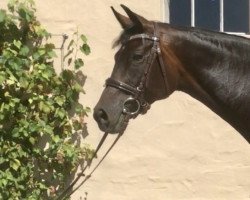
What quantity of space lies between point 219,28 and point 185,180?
1475 mm

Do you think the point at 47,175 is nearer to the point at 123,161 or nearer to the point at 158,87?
the point at 123,161

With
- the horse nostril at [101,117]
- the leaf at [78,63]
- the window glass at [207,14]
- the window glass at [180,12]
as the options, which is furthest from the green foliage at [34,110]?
the horse nostril at [101,117]

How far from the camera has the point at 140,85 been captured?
3762mm

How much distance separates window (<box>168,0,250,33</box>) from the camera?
5.95 meters

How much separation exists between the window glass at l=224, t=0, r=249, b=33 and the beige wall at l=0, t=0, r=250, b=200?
2.55 ft

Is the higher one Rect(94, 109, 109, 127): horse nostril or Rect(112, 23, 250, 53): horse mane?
Rect(112, 23, 250, 53): horse mane

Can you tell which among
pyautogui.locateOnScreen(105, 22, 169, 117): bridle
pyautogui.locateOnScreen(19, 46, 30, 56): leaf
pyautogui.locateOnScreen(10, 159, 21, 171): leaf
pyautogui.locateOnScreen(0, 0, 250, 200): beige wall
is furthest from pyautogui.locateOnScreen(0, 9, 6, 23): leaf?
pyautogui.locateOnScreen(105, 22, 169, 117): bridle

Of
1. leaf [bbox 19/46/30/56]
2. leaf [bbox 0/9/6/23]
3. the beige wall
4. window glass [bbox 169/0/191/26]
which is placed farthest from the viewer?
window glass [bbox 169/0/191/26]

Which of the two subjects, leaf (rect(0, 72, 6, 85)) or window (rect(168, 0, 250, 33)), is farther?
window (rect(168, 0, 250, 33))

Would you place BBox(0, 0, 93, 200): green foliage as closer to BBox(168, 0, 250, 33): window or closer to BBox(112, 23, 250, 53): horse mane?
BBox(168, 0, 250, 33): window

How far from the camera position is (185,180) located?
584 centimetres

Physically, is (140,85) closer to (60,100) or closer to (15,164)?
(60,100)

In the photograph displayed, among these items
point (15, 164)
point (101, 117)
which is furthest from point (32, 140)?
point (101, 117)

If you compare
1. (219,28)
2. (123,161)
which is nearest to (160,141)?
(123,161)
